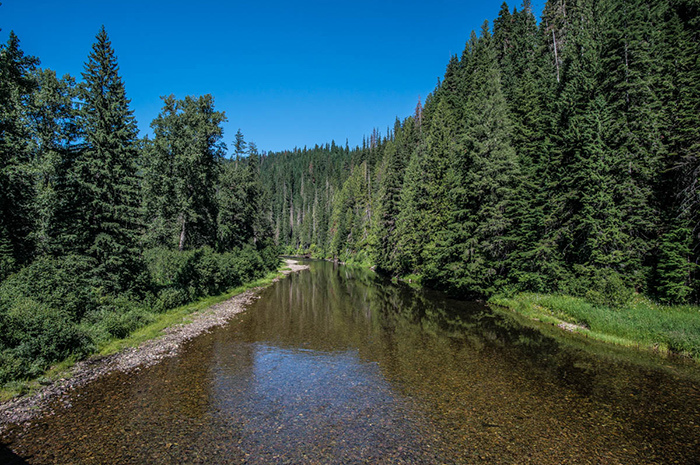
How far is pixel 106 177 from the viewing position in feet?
66.1

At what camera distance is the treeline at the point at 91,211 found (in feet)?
47.2

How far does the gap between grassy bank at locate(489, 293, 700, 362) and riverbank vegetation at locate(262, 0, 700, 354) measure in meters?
0.08

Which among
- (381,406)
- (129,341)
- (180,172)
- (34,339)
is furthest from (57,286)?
(381,406)

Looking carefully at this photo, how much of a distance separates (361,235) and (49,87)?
59296 mm

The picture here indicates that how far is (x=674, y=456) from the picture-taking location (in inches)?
344

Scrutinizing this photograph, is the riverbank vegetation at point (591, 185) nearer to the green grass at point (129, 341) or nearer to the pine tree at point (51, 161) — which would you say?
the green grass at point (129, 341)

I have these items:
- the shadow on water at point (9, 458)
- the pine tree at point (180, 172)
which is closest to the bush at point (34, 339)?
the shadow on water at point (9, 458)

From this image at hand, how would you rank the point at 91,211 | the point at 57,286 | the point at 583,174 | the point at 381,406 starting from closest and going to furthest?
the point at 381,406, the point at 57,286, the point at 91,211, the point at 583,174

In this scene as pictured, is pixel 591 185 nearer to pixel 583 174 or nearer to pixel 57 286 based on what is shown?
pixel 583 174

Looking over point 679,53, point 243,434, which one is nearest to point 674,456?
point 243,434

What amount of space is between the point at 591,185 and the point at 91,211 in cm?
3270

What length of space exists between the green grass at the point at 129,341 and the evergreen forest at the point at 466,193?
1.44 ft

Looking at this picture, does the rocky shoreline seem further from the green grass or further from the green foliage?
the green foliage

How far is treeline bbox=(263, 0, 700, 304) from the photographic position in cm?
2020
